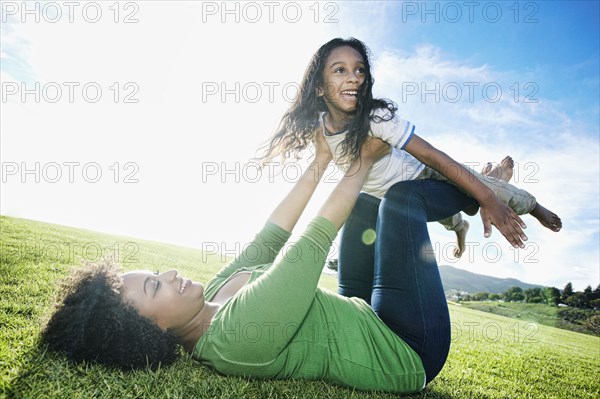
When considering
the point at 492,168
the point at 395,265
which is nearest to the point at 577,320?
the point at 492,168

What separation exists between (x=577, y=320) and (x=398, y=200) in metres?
36.3

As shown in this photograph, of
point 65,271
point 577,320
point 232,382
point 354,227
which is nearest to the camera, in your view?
point 232,382

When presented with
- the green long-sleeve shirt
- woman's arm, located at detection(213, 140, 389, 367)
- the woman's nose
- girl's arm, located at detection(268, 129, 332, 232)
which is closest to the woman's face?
the woman's nose

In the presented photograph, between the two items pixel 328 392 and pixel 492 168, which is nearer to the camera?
pixel 328 392

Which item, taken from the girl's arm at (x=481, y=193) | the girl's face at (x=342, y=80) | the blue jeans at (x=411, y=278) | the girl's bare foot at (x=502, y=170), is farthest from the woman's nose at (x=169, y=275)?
the girl's bare foot at (x=502, y=170)

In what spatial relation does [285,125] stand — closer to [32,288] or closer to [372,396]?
[372,396]

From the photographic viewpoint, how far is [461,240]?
164 inches

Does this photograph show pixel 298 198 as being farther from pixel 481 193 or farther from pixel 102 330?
pixel 102 330

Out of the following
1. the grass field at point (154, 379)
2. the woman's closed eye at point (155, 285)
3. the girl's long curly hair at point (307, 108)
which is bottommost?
the grass field at point (154, 379)

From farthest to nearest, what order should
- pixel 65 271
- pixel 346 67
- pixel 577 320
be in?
pixel 577 320, pixel 65 271, pixel 346 67

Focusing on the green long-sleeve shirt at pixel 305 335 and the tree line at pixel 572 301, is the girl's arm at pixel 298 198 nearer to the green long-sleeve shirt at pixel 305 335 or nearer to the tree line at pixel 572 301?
the green long-sleeve shirt at pixel 305 335

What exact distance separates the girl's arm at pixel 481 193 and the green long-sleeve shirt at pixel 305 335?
142cm

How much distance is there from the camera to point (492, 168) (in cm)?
392

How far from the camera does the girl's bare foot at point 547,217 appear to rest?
12.0 ft
